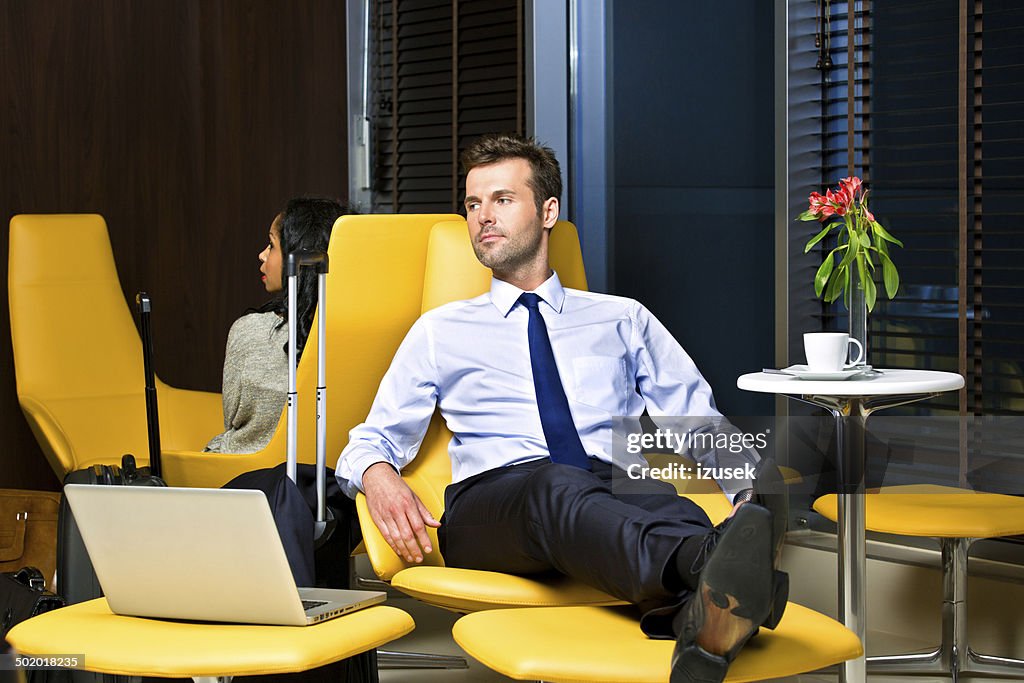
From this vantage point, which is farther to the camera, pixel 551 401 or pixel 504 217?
pixel 504 217

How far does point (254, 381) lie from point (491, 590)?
123 cm

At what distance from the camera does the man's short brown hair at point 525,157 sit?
2812mm

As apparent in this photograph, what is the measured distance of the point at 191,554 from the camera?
179 cm

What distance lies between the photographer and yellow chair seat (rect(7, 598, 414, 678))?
167cm

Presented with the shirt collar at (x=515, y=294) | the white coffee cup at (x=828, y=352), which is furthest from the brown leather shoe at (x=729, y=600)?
the shirt collar at (x=515, y=294)

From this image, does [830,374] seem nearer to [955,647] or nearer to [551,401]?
[551,401]

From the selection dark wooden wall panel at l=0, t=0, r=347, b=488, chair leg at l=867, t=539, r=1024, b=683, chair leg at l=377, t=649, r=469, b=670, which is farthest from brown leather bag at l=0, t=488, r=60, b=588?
chair leg at l=867, t=539, r=1024, b=683

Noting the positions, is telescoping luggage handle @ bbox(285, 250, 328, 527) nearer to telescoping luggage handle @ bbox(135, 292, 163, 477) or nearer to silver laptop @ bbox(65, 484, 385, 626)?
silver laptop @ bbox(65, 484, 385, 626)

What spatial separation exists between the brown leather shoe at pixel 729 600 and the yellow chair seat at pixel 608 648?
5 cm

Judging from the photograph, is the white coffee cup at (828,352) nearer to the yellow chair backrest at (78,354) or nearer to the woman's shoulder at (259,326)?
the woman's shoulder at (259,326)

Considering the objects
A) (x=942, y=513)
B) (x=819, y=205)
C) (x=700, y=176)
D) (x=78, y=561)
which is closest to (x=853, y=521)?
(x=942, y=513)

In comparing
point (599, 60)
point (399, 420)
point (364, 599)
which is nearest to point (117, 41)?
point (599, 60)

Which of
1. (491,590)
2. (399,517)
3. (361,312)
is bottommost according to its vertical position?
(491,590)

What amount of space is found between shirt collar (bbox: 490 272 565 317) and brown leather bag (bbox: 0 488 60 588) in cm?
145
